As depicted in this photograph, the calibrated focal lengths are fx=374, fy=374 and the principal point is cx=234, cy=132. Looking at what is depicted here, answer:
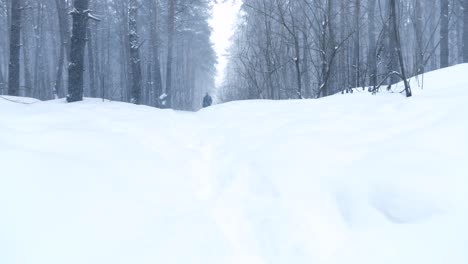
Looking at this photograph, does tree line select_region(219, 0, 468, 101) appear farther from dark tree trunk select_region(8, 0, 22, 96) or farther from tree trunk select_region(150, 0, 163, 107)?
dark tree trunk select_region(8, 0, 22, 96)

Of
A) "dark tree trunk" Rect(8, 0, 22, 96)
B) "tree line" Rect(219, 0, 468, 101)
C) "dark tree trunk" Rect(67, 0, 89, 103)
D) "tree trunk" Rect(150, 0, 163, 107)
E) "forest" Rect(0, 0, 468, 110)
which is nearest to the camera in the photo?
"tree line" Rect(219, 0, 468, 101)

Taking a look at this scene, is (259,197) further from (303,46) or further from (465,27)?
(465,27)

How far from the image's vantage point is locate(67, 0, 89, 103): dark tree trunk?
8781mm

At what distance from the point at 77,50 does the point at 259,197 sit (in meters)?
7.58

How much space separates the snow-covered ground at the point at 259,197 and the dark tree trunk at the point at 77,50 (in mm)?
5446

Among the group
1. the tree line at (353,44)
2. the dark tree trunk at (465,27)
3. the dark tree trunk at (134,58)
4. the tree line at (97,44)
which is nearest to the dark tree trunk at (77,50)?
the tree line at (97,44)

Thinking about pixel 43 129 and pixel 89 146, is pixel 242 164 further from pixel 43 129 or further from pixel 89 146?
pixel 43 129

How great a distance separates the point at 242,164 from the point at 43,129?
1950 mm

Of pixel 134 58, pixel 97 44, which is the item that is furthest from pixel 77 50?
pixel 97 44

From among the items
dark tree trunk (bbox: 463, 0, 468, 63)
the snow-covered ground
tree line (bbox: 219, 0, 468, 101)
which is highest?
dark tree trunk (bbox: 463, 0, 468, 63)

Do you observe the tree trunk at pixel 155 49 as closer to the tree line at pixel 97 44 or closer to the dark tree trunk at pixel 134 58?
→ the tree line at pixel 97 44

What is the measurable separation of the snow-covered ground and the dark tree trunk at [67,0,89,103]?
5.45 metres

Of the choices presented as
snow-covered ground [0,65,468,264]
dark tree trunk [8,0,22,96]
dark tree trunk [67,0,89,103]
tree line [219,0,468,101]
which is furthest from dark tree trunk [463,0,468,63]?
dark tree trunk [8,0,22,96]

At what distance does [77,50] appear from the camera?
29.0 feet
